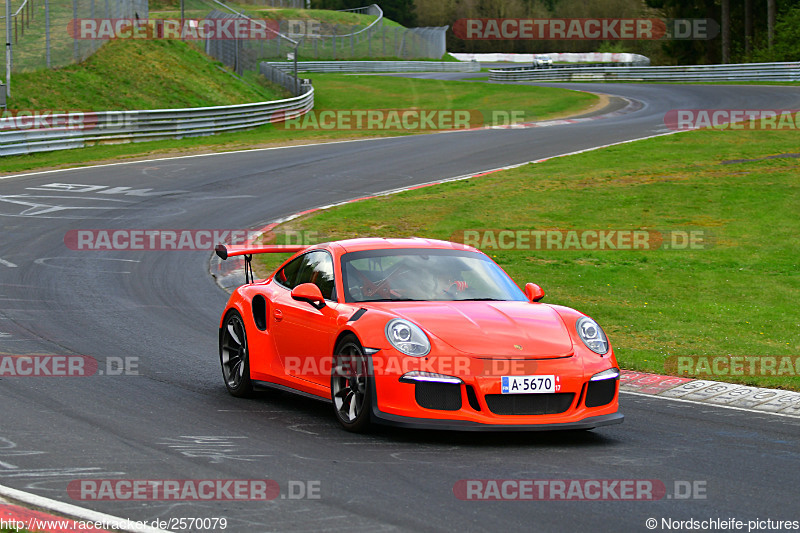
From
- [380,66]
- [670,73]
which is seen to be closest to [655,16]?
[380,66]

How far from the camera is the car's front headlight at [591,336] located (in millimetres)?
7613

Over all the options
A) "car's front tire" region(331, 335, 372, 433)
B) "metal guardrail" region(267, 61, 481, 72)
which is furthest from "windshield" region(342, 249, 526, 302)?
"metal guardrail" region(267, 61, 481, 72)

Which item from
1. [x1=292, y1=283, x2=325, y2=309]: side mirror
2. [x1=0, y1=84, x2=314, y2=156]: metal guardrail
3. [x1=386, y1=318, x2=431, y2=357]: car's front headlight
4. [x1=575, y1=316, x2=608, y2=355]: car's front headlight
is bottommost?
[x1=575, y1=316, x2=608, y2=355]: car's front headlight

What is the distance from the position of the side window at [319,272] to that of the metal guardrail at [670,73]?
4732 cm

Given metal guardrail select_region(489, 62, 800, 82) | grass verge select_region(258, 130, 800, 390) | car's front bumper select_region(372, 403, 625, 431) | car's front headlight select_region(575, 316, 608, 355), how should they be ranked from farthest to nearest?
metal guardrail select_region(489, 62, 800, 82) < grass verge select_region(258, 130, 800, 390) < car's front headlight select_region(575, 316, 608, 355) < car's front bumper select_region(372, 403, 625, 431)

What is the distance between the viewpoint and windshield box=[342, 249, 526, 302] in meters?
8.20

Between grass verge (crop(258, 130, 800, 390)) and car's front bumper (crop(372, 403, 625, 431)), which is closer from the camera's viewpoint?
car's front bumper (crop(372, 403, 625, 431))

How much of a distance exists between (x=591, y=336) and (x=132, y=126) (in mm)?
26200

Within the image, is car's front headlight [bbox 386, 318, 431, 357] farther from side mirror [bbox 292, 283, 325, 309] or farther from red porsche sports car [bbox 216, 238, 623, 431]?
side mirror [bbox 292, 283, 325, 309]

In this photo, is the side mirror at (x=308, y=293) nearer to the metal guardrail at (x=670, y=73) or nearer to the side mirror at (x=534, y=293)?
the side mirror at (x=534, y=293)

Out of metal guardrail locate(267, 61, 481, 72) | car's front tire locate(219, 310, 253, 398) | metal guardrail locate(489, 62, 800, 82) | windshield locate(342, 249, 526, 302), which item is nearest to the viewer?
windshield locate(342, 249, 526, 302)

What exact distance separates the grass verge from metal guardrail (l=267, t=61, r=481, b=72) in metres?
43.4

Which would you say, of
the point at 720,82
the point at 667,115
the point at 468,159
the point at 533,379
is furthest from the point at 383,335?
the point at 720,82

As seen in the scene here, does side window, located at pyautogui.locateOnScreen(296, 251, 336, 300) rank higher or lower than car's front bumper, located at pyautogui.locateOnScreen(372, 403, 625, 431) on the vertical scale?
higher
